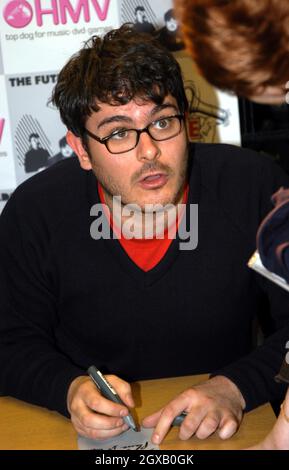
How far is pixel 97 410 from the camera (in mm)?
1251

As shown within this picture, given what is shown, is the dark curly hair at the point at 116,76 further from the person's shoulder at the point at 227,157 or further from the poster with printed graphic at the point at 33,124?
the poster with printed graphic at the point at 33,124

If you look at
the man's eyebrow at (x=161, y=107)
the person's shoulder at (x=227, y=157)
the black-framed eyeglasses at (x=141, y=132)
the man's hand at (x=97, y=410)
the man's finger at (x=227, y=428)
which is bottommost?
the man's finger at (x=227, y=428)

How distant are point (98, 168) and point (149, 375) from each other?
444mm

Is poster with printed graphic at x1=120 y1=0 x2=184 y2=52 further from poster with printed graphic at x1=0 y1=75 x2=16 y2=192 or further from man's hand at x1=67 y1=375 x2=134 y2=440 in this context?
man's hand at x1=67 y1=375 x2=134 y2=440

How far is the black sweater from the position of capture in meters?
1.53

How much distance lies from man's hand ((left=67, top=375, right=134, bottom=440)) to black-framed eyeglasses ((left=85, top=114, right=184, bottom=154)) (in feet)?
1.55

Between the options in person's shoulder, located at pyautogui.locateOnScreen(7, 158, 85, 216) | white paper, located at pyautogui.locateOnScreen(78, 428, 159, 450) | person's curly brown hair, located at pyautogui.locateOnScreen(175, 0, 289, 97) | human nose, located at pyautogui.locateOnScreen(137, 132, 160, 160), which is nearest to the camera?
person's curly brown hair, located at pyautogui.locateOnScreen(175, 0, 289, 97)

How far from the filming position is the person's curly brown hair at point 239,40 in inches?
31.5

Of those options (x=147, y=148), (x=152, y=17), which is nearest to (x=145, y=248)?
(x=147, y=148)

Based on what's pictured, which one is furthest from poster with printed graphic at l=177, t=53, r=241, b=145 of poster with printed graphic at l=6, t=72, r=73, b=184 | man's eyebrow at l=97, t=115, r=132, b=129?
man's eyebrow at l=97, t=115, r=132, b=129

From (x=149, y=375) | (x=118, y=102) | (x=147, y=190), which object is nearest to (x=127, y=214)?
(x=147, y=190)

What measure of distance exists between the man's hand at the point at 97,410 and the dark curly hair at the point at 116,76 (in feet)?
1.82

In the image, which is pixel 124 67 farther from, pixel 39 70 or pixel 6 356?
pixel 39 70

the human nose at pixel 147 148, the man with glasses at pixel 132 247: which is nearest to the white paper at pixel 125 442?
the man with glasses at pixel 132 247
